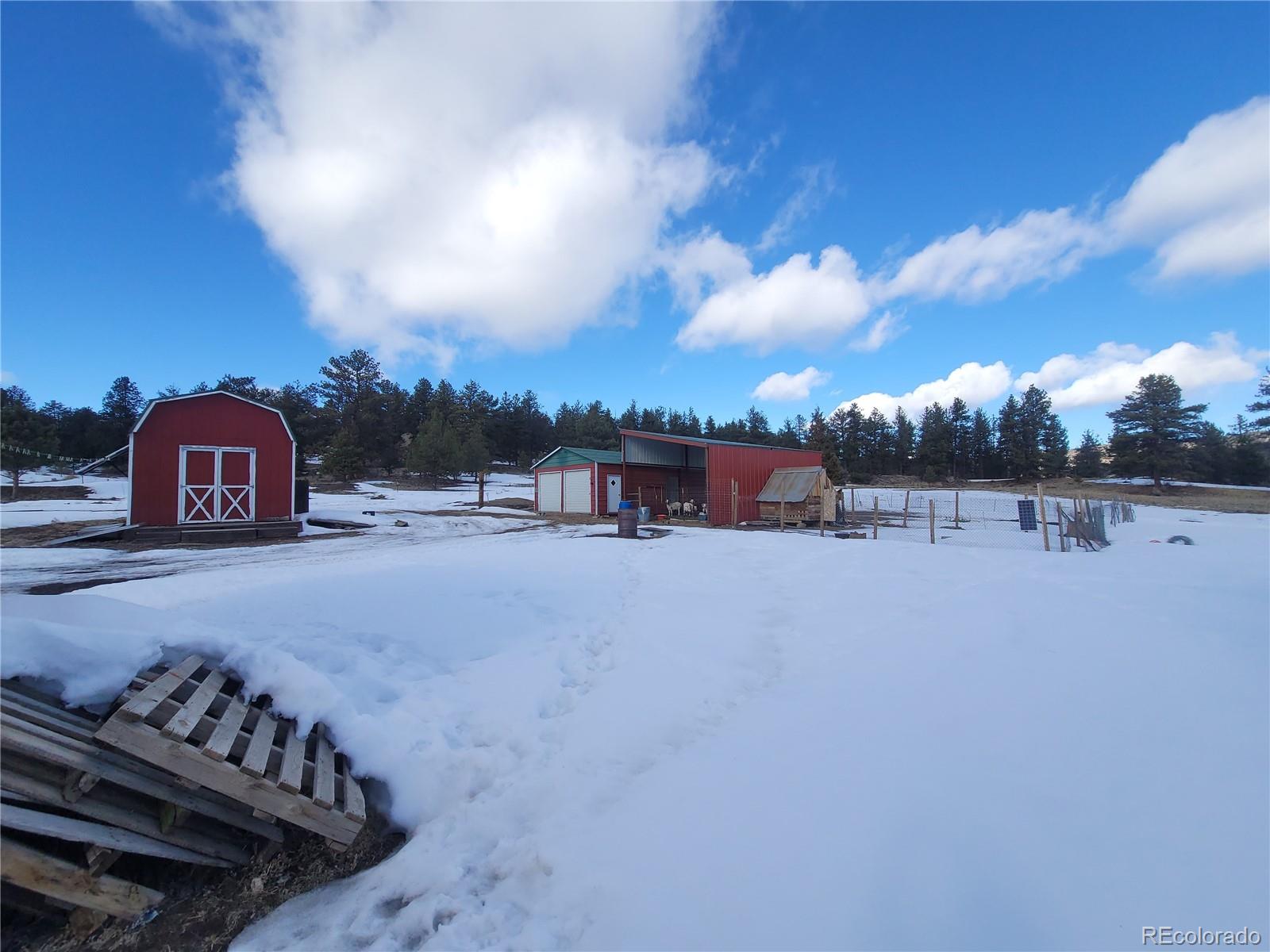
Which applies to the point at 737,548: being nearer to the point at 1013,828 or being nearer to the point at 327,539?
the point at 1013,828

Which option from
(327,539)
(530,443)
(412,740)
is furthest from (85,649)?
(530,443)

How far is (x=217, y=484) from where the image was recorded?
15031 millimetres

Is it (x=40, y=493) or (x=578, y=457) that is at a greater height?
(x=578, y=457)

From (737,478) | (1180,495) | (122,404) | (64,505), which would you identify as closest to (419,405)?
(122,404)

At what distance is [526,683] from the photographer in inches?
170

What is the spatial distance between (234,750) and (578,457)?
75.0 feet

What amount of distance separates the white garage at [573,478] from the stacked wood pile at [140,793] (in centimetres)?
2126

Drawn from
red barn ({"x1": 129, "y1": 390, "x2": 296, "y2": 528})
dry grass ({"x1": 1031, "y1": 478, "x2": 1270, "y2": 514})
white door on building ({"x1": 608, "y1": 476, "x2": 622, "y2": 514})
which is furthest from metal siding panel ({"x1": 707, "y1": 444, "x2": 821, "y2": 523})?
dry grass ({"x1": 1031, "y1": 478, "x2": 1270, "y2": 514})

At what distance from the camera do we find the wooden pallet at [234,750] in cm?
245

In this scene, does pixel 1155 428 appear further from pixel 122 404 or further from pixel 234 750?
pixel 122 404

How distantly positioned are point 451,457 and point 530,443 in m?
23.6

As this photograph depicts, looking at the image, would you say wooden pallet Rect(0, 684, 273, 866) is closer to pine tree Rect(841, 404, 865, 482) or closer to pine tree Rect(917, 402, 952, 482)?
pine tree Rect(841, 404, 865, 482)

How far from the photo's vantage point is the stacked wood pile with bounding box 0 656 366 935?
2141 millimetres

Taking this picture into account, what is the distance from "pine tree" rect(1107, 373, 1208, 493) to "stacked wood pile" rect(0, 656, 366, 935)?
64.5 metres
